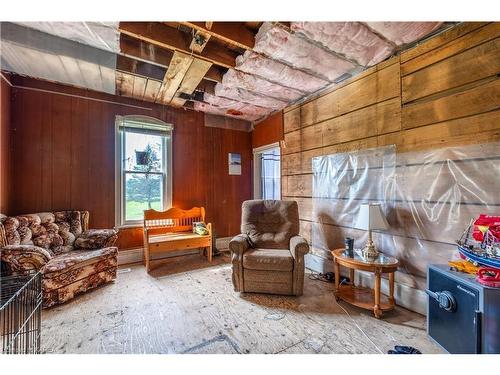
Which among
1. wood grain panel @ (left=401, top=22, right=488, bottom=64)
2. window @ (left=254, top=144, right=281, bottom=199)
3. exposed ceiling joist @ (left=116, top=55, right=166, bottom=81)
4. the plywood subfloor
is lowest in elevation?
the plywood subfloor

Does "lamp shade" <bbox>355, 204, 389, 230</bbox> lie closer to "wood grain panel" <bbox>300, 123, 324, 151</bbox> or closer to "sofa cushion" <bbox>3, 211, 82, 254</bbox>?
"wood grain panel" <bbox>300, 123, 324, 151</bbox>

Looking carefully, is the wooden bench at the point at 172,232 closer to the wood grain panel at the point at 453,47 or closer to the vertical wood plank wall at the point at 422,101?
the vertical wood plank wall at the point at 422,101

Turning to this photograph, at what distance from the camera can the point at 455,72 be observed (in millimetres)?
1733

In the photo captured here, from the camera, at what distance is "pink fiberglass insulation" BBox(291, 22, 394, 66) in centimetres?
173

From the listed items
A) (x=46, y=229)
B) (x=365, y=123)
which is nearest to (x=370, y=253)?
(x=365, y=123)

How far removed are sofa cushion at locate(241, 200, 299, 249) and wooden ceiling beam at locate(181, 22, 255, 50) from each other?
186 cm

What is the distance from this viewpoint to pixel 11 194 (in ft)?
8.61

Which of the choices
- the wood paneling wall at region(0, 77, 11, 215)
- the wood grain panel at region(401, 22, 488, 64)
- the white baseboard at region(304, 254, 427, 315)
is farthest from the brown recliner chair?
the wood paneling wall at region(0, 77, 11, 215)

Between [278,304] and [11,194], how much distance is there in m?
3.47

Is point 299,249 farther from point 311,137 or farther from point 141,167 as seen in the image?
point 141,167

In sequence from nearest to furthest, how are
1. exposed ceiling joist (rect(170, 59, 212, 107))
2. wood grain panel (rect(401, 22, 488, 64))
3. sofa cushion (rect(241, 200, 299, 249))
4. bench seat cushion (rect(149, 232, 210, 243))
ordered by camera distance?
wood grain panel (rect(401, 22, 488, 64)) → exposed ceiling joist (rect(170, 59, 212, 107)) → sofa cushion (rect(241, 200, 299, 249)) → bench seat cushion (rect(149, 232, 210, 243))

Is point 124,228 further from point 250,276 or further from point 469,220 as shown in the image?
point 469,220

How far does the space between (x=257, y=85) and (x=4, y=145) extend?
3.14 metres
